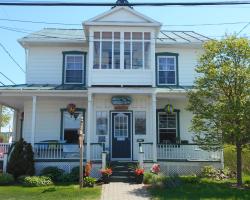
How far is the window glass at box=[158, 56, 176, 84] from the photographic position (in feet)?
72.8

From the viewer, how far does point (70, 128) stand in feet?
70.7

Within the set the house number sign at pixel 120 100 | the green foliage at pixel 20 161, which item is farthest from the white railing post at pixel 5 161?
the house number sign at pixel 120 100

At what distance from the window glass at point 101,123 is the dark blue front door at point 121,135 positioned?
1.26 feet

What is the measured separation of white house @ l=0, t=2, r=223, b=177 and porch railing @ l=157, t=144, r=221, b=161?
51 millimetres

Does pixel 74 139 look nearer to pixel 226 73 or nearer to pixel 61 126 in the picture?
pixel 61 126

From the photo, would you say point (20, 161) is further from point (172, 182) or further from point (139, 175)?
point (172, 182)

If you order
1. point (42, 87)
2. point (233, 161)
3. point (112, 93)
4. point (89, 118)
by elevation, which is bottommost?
point (233, 161)

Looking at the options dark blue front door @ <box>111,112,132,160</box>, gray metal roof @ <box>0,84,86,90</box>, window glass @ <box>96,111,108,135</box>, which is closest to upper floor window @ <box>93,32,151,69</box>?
gray metal roof @ <box>0,84,86,90</box>

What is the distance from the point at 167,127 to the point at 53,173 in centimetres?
722

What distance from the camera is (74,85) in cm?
2172

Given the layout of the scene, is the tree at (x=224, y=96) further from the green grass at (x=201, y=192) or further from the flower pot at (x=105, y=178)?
the flower pot at (x=105, y=178)

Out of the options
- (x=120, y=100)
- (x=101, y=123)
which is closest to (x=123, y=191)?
(x=101, y=123)

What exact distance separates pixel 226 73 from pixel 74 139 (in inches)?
372

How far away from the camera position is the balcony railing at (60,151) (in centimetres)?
1952
